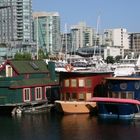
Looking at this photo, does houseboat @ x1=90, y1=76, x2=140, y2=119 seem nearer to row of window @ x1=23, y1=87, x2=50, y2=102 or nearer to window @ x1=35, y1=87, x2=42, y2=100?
row of window @ x1=23, y1=87, x2=50, y2=102

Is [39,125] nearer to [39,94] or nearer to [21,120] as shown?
[21,120]

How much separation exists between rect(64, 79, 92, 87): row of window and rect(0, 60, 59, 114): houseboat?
3728 millimetres

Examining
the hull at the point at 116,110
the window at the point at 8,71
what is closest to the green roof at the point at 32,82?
the window at the point at 8,71

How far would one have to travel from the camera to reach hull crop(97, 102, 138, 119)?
→ 41.5 meters

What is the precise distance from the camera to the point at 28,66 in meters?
50.6

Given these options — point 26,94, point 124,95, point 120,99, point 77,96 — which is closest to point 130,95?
point 124,95

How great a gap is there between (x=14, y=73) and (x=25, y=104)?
353 cm

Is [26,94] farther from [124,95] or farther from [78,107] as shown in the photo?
[124,95]

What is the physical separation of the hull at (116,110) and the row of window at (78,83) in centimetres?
438

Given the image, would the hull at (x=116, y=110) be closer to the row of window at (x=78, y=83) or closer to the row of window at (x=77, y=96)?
the row of window at (x=77, y=96)

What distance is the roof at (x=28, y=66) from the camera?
4853cm

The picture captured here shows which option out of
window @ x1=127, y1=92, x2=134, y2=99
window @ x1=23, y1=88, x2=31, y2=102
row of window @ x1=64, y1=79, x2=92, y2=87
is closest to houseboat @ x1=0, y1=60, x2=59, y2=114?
window @ x1=23, y1=88, x2=31, y2=102

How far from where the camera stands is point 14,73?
159 feet

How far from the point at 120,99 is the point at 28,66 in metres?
13.0
